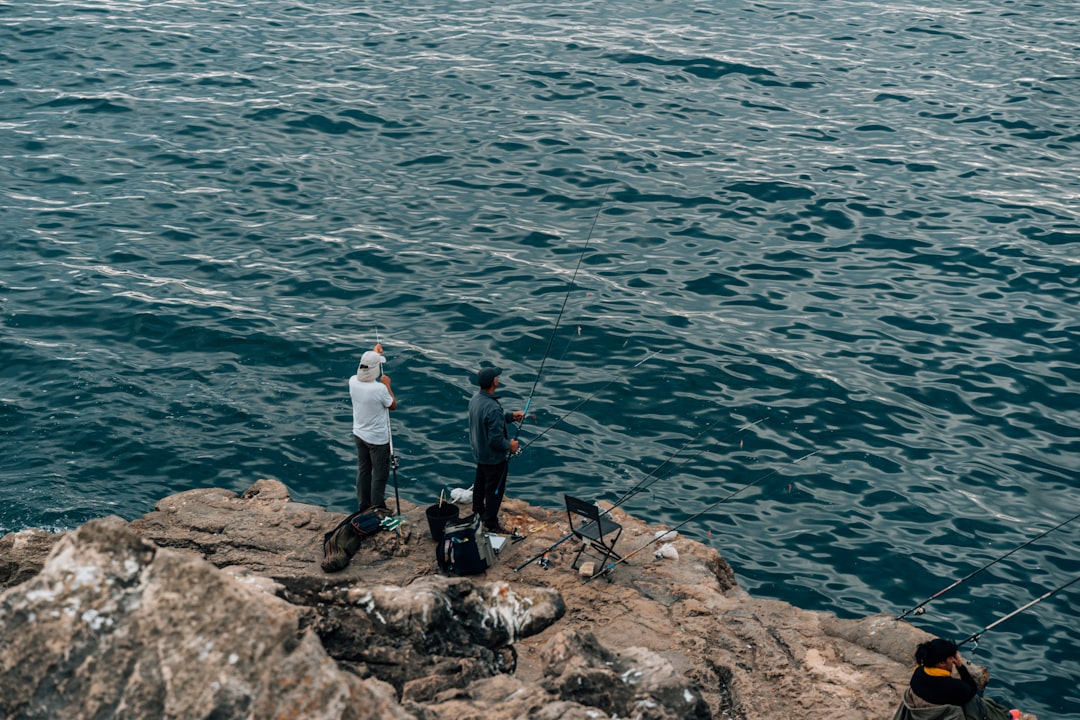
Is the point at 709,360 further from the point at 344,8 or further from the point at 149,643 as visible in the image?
the point at 344,8

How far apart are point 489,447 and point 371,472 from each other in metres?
1.50

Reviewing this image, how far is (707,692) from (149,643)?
4.38 metres

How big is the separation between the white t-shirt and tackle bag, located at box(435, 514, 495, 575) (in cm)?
137

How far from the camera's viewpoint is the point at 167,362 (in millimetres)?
14523

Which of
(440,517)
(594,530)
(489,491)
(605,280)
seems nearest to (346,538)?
(440,517)

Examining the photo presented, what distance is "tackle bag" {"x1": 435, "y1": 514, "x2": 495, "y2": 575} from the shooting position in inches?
372

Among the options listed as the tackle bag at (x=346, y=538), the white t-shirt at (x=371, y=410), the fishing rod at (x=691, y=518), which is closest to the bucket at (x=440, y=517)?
the tackle bag at (x=346, y=538)

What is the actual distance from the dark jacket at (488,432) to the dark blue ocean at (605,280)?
6.41ft

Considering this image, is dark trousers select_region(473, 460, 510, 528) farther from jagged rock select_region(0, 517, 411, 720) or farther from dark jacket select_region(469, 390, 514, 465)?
jagged rock select_region(0, 517, 411, 720)

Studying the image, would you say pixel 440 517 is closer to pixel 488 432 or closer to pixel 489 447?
pixel 489 447

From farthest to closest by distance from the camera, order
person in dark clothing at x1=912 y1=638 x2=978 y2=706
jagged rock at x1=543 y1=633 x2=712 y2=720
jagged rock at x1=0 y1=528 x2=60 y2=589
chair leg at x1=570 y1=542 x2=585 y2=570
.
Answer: chair leg at x1=570 y1=542 x2=585 y2=570 → jagged rock at x1=0 y1=528 x2=60 y2=589 → person in dark clothing at x1=912 y1=638 x2=978 y2=706 → jagged rock at x1=543 y1=633 x2=712 y2=720

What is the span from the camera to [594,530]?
980 cm

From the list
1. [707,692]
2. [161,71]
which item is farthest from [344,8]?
[707,692]

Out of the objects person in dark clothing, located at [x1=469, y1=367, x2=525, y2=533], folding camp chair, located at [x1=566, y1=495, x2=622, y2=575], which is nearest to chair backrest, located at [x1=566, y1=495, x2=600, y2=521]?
folding camp chair, located at [x1=566, y1=495, x2=622, y2=575]
